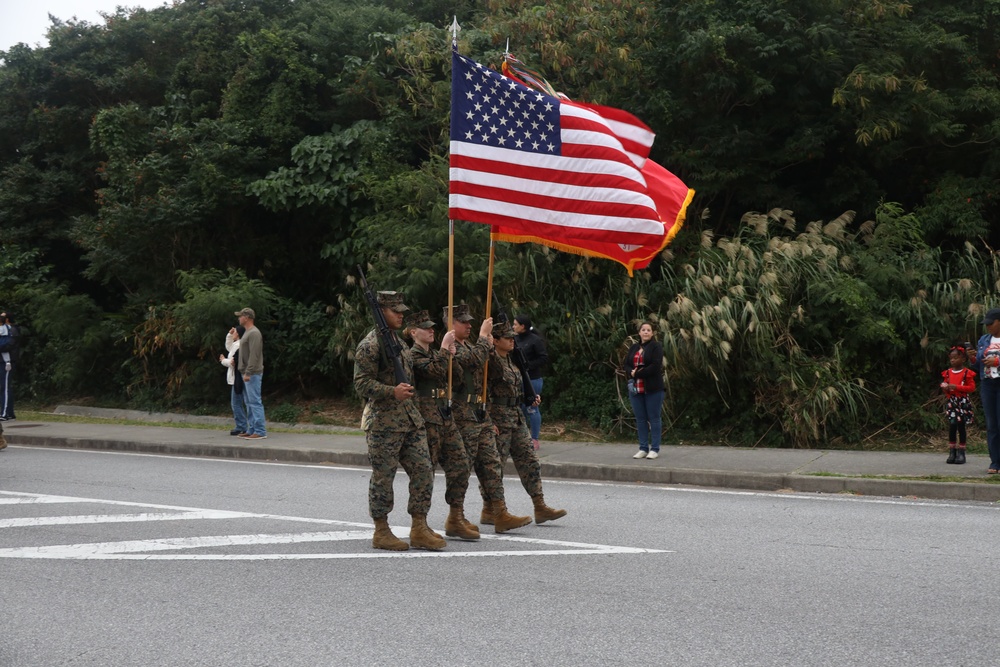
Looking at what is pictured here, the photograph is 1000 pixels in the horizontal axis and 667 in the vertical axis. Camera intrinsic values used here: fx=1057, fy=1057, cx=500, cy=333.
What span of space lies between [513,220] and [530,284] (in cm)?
753

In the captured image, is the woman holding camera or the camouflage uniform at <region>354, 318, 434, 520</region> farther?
the woman holding camera

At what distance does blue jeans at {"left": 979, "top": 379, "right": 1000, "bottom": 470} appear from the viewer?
37.4ft

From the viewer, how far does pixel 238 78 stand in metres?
21.9

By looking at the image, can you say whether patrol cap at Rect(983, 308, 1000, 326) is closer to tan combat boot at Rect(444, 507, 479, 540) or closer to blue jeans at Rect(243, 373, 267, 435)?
tan combat boot at Rect(444, 507, 479, 540)

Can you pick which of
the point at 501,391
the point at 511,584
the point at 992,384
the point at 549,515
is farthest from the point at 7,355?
the point at 992,384

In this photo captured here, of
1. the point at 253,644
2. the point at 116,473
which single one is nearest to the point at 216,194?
the point at 116,473

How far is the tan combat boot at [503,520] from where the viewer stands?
875cm

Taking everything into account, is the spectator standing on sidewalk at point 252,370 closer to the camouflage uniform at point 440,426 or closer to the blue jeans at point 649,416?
the blue jeans at point 649,416

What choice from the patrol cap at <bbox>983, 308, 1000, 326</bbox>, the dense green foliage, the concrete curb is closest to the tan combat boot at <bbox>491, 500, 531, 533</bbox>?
the concrete curb

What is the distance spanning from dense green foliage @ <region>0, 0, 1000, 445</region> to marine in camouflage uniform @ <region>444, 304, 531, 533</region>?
658cm

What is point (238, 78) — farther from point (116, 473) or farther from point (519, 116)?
point (519, 116)

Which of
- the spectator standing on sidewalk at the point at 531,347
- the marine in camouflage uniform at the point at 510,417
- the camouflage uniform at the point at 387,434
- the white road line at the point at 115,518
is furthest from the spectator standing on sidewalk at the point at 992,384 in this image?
the white road line at the point at 115,518

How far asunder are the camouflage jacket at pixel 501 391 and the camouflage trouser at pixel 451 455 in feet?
2.09

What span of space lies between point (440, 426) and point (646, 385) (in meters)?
5.71
